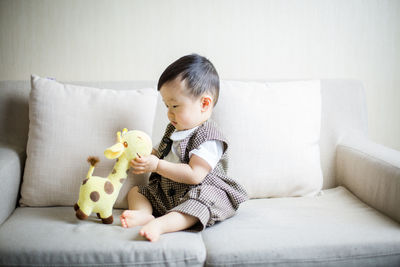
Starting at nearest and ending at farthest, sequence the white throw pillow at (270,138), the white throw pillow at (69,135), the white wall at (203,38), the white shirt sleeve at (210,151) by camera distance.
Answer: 1. the white shirt sleeve at (210,151)
2. the white throw pillow at (69,135)
3. the white throw pillow at (270,138)
4. the white wall at (203,38)

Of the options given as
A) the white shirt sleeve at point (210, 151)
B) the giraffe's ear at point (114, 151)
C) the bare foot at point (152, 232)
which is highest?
the giraffe's ear at point (114, 151)

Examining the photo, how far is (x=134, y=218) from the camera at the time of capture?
46.9 inches

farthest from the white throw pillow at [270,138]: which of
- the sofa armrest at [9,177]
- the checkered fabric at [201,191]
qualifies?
the sofa armrest at [9,177]

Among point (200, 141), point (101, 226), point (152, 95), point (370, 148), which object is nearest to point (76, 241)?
point (101, 226)

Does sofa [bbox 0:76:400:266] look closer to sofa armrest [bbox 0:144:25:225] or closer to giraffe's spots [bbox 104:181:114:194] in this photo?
sofa armrest [bbox 0:144:25:225]

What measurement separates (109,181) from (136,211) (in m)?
0.14

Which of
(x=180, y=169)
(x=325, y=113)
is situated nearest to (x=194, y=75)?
(x=180, y=169)

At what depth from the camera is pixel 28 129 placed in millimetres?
1552

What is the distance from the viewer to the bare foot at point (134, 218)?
46.2 inches

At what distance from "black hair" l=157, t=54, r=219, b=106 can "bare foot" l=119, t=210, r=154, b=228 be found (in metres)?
0.45

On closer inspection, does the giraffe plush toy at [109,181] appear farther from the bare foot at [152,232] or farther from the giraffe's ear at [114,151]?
the bare foot at [152,232]

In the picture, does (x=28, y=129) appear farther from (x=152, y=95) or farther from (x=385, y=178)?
(x=385, y=178)

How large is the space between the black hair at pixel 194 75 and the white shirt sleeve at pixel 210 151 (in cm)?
18

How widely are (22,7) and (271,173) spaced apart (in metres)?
1.44
